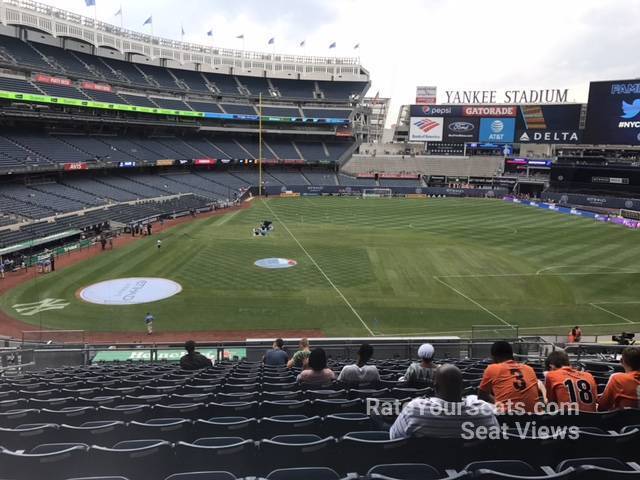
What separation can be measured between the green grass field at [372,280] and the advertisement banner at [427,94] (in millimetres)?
61449

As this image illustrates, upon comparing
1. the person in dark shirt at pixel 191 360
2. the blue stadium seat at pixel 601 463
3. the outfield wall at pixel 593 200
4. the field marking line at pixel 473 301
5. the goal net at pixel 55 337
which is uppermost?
the outfield wall at pixel 593 200

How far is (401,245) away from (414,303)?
16302 mm

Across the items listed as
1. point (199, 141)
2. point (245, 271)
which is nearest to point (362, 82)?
point (199, 141)

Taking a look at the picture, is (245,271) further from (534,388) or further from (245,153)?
(245,153)

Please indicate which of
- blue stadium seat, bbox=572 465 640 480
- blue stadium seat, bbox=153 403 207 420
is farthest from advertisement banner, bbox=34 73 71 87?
blue stadium seat, bbox=572 465 640 480

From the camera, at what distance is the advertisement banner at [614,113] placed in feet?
239

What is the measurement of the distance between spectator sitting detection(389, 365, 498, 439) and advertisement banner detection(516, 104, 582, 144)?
3720 inches

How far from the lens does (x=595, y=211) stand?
69000 mm

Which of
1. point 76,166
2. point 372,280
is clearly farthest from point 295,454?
point 76,166

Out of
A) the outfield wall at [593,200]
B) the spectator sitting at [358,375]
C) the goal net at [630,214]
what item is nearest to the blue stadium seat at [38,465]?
the spectator sitting at [358,375]

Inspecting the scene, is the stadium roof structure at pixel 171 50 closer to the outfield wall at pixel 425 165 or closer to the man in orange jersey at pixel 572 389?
the outfield wall at pixel 425 165

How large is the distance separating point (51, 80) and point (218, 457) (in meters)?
68.8

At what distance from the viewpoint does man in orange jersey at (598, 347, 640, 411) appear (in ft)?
19.4

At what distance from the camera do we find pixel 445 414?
4.91m
